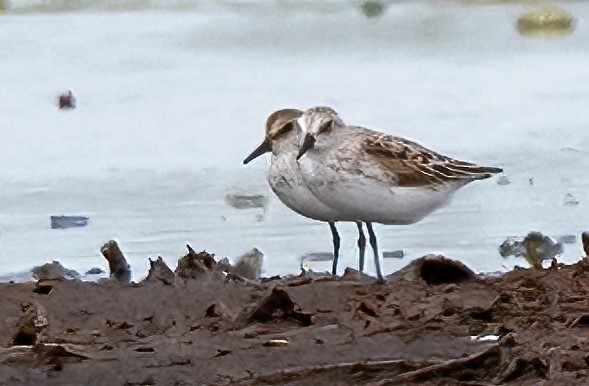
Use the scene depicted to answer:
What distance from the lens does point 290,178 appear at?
671 centimetres

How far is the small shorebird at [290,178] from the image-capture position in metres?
6.58

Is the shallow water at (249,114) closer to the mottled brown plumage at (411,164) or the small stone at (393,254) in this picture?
the small stone at (393,254)

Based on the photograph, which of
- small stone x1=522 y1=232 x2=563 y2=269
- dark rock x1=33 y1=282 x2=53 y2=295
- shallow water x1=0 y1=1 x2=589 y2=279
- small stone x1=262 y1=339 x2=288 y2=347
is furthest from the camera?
shallow water x1=0 y1=1 x2=589 y2=279

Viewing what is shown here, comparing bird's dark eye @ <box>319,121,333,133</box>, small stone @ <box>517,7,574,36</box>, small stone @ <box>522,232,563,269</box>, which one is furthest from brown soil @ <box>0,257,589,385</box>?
small stone @ <box>517,7,574,36</box>

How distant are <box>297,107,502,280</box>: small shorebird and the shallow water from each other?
1.90 ft

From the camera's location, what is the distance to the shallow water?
770cm

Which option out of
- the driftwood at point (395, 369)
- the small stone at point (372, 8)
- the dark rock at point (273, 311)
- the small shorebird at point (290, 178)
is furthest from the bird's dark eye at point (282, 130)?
the small stone at point (372, 8)

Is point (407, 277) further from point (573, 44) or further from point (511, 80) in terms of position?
point (573, 44)

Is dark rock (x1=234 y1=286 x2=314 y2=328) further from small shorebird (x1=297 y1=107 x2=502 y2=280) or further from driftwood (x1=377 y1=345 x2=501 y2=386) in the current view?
small shorebird (x1=297 y1=107 x2=502 y2=280)

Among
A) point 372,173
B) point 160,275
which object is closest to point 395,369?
point 160,275

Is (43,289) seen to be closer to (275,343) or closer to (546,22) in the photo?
(275,343)

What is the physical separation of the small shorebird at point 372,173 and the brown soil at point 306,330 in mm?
660

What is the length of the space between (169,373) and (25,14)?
8.82 meters

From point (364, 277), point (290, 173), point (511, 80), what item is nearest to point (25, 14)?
point (511, 80)
